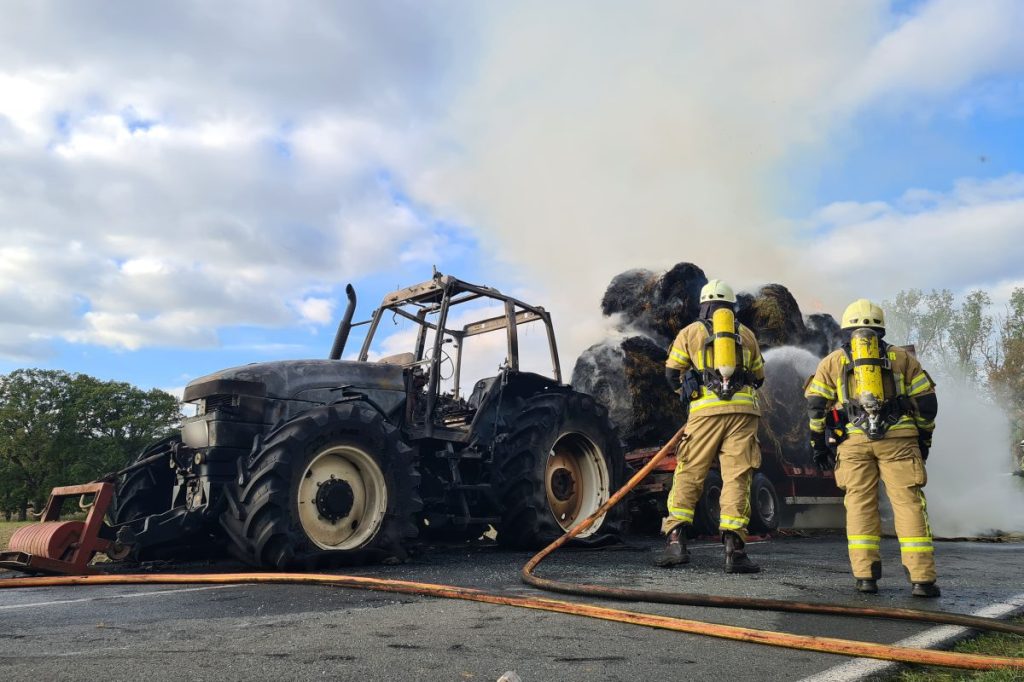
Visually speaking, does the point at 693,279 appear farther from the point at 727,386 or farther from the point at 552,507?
the point at 727,386

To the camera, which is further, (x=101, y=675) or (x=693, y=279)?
(x=693, y=279)

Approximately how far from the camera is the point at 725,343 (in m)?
6.04

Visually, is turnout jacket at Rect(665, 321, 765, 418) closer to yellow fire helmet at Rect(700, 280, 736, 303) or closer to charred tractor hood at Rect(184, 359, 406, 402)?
yellow fire helmet at Rect(700, 280, 736, 303)

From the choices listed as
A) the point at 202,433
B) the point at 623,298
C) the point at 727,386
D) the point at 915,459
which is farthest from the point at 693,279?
the point at 202,433

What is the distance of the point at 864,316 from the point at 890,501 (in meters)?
1.27

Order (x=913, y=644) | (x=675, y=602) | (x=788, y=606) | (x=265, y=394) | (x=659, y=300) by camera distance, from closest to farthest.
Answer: (x=913, y=644)
(x=788, y=606)
(x=675, y=602)
(x=265, y=394)
(x=659, y=300)

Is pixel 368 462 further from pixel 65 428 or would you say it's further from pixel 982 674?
pixel 65 428

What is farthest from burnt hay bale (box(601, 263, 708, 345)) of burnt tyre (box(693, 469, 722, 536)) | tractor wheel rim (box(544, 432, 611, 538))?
tractor wheel rim (box(544, 432, 611, 538))

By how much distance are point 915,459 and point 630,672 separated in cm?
328

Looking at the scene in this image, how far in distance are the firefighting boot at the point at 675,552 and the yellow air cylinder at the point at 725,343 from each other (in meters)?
1.25

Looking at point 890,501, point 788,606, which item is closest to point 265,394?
point 788,606

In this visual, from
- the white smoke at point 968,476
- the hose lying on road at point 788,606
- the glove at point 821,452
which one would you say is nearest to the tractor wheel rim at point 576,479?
the glove at point 821,452

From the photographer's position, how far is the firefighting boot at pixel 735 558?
5605 millimetres

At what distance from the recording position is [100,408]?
38844 millimetres
